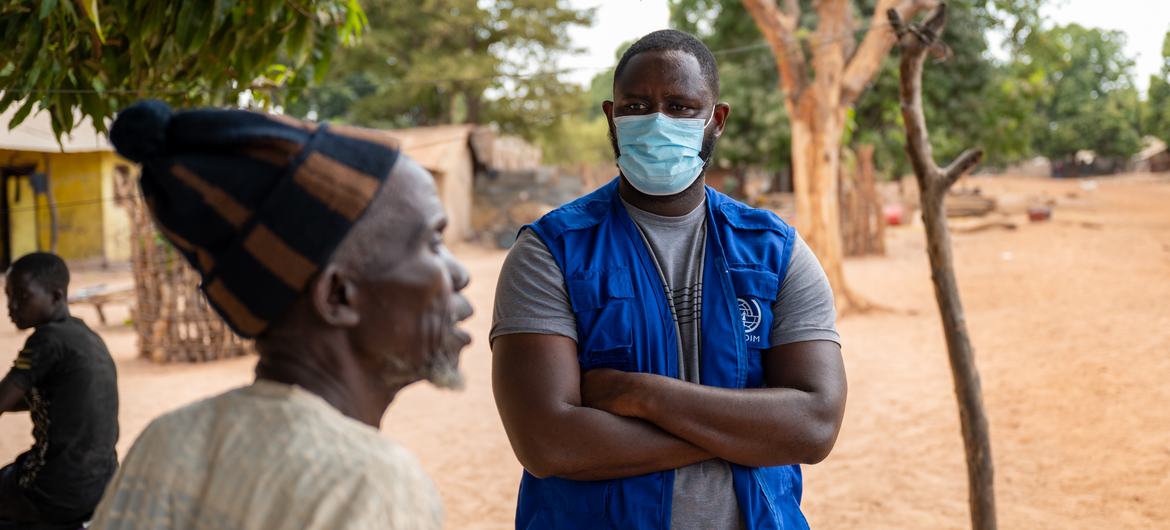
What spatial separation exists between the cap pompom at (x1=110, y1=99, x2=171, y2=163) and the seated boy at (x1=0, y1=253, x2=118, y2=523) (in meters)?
2.79

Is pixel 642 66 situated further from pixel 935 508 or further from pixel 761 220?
pixel 935 508

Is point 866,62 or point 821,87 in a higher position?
point 866,62

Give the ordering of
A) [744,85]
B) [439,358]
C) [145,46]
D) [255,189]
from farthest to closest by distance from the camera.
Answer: [744,85] → [145,46] → [439,358] → [255,189]

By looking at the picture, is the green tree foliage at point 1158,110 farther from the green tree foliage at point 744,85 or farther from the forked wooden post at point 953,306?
the forked wooden post at point 953,306

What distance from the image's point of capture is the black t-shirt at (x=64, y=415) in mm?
3551

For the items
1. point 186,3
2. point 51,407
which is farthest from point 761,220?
point 51,407

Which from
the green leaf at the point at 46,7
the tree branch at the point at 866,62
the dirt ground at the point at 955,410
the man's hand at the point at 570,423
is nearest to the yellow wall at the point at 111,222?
the dirt ground at the point at 955,410

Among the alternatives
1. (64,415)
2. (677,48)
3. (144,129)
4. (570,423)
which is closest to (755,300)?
(570,423)

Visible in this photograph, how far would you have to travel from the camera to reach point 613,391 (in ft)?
6.83

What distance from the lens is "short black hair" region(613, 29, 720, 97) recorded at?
2262mm

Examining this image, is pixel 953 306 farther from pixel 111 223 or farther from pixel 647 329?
pixel 111 223

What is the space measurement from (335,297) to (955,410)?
315 inches

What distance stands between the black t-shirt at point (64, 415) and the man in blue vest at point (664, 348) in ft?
7.09

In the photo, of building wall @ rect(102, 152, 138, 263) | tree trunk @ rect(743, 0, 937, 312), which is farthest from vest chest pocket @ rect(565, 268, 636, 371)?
building wall @ rect(102, 152, 138, 263)
